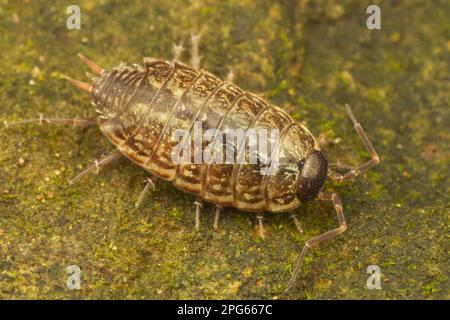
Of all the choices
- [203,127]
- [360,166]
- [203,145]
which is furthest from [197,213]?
[360,166]

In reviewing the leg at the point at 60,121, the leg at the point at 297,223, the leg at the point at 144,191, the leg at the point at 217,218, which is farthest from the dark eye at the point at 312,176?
the leg at the point at 60,121

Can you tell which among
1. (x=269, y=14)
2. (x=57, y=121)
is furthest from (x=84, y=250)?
(x=269, y=14)

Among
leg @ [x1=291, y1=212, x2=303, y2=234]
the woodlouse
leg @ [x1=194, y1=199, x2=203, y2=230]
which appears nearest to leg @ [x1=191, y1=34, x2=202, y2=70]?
the woodlouse

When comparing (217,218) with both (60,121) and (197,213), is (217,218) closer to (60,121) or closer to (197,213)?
(197,213)

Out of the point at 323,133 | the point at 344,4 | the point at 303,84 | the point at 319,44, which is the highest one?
the point at 344,4

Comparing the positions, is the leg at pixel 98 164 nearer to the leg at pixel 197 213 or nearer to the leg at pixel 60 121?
the leg at pixel 60 121
